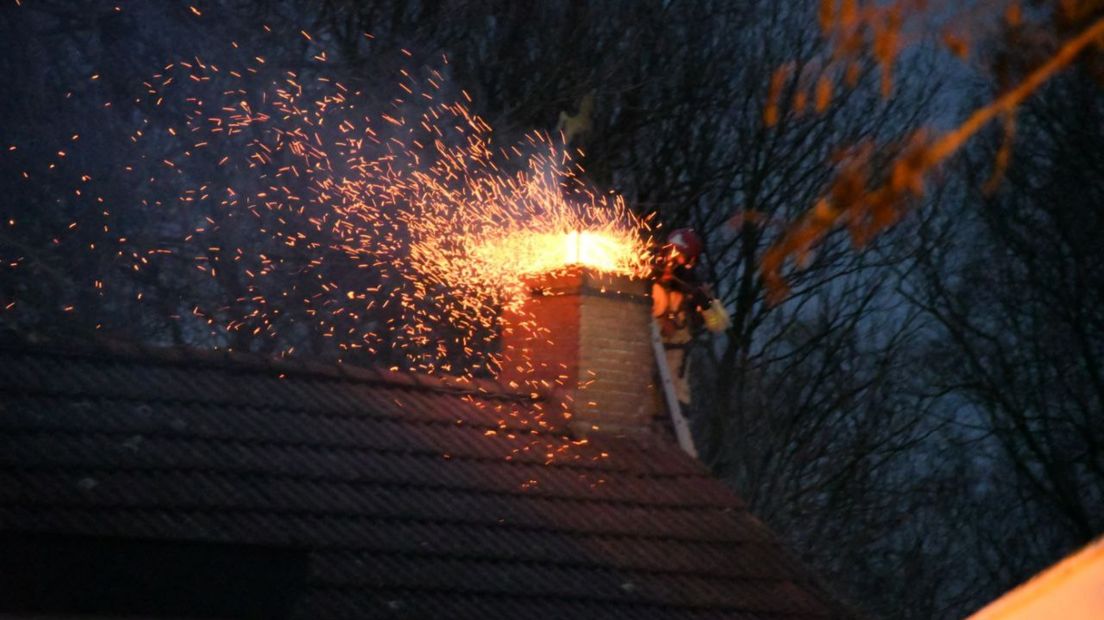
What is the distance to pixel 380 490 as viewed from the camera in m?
8.60

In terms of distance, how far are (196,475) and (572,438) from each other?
289 cm

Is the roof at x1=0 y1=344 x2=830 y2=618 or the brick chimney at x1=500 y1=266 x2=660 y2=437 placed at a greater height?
the brick chimney at x1=500 y1=266 x2=660 y2=437

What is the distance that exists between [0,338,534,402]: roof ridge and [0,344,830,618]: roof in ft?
0.05

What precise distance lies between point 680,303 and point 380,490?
4.35 meters

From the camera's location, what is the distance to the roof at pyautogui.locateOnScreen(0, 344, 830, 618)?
7613 millimetres

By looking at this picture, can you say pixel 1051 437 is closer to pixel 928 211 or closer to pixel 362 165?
pixel 928 211

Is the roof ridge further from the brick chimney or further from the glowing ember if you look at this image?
the glowing ember

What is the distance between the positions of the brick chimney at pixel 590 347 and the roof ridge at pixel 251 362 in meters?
0.31

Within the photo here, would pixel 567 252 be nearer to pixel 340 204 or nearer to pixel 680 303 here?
pixel 680 303

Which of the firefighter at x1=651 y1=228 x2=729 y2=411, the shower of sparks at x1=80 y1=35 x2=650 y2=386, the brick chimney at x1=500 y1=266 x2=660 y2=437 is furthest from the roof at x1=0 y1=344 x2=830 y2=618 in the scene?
the shower of sparks at x1=80 y1=35 x2=650 y2=386

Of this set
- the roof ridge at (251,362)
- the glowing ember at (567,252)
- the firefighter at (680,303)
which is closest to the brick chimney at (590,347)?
the glowing ember at (567,252)

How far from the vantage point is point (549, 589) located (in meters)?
8.40

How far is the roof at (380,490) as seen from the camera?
7613mm

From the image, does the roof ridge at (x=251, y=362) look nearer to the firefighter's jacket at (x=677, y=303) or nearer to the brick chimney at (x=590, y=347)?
the brick chimney at (x=590, y=347)
